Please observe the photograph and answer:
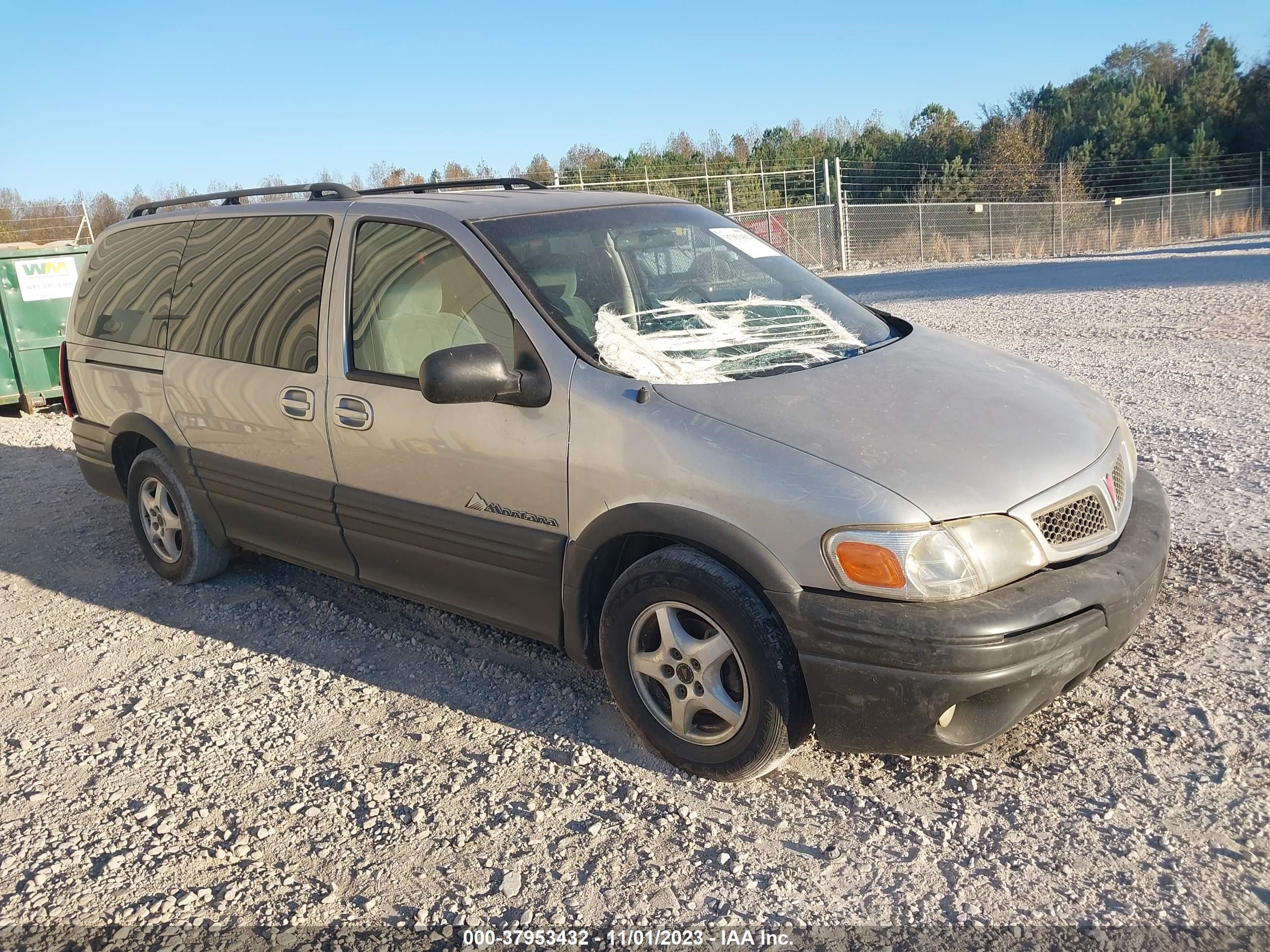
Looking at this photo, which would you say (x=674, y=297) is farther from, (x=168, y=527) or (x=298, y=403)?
(x=168, y=527)

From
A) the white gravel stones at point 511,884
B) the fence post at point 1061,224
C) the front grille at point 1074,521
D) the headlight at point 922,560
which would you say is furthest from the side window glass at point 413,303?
the fence post at point 1061,224

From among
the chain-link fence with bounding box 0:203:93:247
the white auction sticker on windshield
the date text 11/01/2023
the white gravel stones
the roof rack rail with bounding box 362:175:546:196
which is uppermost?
the chain-link fence with bounding box 0:203:93:247

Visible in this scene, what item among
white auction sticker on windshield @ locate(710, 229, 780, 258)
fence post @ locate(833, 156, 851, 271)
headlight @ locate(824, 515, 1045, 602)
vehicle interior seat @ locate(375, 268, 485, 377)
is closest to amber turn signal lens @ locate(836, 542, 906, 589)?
headlight @ locate(824, 515, 1045, 602)

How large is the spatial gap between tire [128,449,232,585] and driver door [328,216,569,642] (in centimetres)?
132

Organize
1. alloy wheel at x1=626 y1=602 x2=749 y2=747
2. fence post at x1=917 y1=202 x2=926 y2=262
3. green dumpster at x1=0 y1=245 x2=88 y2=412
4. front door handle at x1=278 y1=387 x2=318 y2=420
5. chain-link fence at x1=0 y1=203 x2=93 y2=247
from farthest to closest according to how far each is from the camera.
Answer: fence post at x1=917 y1=202 x2=926 y2=262
chain-link fence at x1=0 y1=203 x2=93 y2=247
green dumpster at x1=0 y1=245 x2=88 y2=412
front door handle at x1=278 y1=387 x2=318 y2=420
alloy wheel at x1=626 y1=602 x2=749 y2=747

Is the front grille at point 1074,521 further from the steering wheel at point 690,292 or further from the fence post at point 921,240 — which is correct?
the fence post at point 921,240

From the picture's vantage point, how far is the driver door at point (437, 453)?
355cm

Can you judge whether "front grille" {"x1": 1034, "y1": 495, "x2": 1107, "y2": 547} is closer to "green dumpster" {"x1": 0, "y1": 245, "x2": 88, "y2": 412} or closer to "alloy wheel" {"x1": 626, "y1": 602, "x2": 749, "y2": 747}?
"alloy wheel" {"x1": 626, "y1": 602, "x2": 749, "y2": 747}

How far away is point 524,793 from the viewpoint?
3.26 meters

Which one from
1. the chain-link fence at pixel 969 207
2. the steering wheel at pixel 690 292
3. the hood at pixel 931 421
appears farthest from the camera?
the chain-link fence at pixel 969 207

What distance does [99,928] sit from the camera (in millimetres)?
2762

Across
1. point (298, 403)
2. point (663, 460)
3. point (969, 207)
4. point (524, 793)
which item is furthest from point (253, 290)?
point (969, 207)

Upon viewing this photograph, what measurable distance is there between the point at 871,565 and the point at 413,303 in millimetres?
2051

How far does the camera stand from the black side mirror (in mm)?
3336
